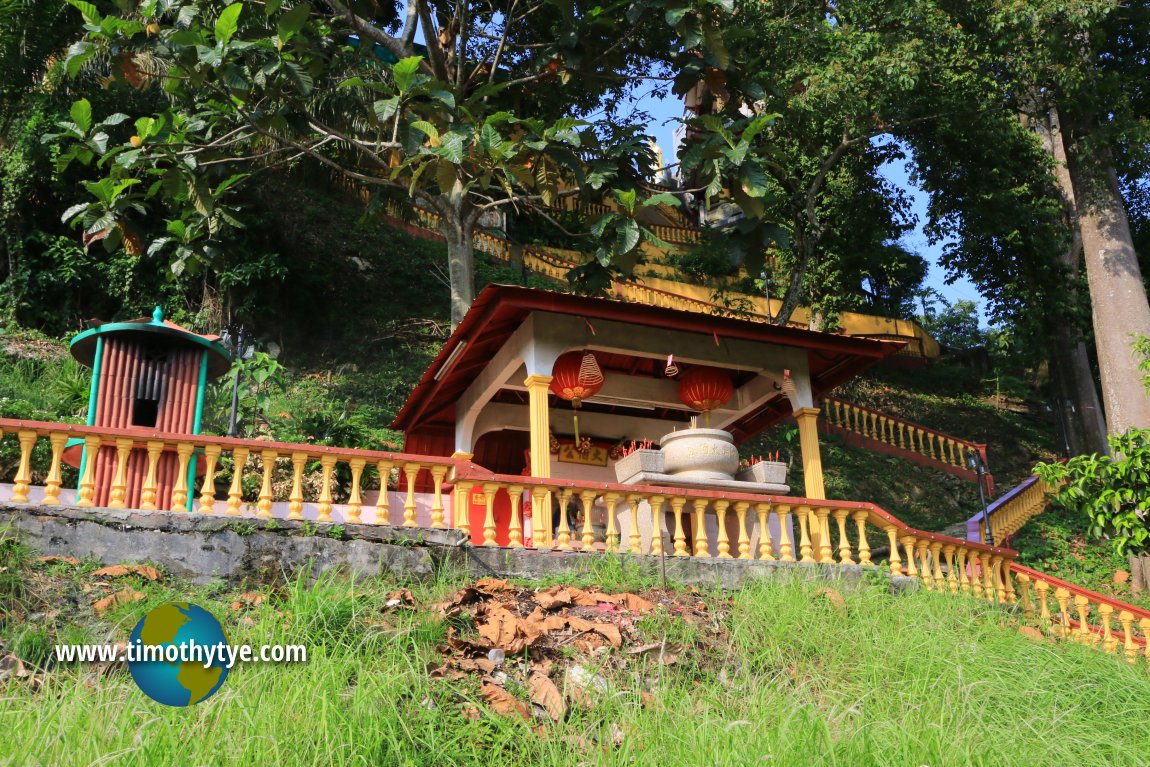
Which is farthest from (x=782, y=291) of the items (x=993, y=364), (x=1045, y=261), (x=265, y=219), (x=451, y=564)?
(x=451, y=564)

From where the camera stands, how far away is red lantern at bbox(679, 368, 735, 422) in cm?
1160

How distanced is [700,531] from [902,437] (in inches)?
578

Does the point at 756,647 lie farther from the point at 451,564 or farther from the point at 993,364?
the point at 993,364

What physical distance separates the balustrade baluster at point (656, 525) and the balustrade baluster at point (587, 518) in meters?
0.53

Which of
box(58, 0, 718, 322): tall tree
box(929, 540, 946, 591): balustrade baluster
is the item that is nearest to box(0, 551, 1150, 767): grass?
Result: box(929, 540, 946, 591): balustrade baluster

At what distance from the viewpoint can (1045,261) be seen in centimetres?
2062

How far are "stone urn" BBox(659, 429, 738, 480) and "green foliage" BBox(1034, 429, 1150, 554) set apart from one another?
9.53 ft

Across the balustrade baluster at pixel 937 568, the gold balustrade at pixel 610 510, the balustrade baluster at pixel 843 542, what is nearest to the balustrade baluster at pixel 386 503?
the gold balustrade at pixel 610 510

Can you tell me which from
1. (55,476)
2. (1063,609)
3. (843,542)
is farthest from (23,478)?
(1063,609)

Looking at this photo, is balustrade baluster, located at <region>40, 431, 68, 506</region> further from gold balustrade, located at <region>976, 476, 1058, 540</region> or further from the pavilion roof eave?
gold balustrade, located at <region>976, 476, 1058, 540</region>

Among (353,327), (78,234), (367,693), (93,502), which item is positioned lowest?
(367,693)

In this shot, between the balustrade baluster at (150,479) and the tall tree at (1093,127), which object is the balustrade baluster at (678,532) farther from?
the tall tree at (1093,127)

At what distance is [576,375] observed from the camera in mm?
10805

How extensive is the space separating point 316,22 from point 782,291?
633 inches
